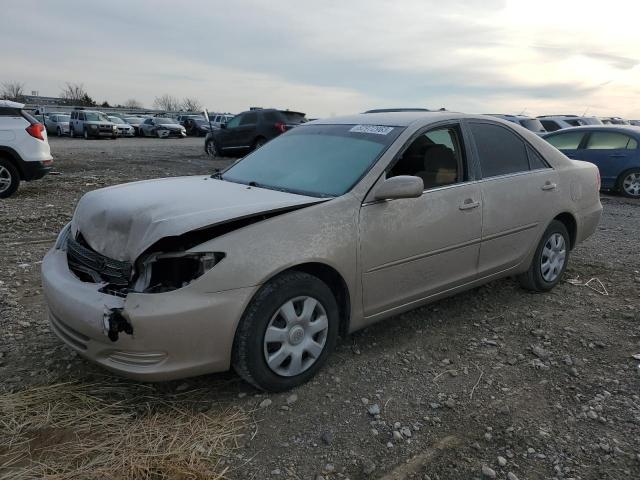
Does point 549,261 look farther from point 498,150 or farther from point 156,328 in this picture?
point 156,328

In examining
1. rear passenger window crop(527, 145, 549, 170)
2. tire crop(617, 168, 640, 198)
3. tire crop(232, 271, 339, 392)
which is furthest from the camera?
tire crop(617, 168, 640, 198)

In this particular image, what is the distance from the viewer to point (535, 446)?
2680 millimetres

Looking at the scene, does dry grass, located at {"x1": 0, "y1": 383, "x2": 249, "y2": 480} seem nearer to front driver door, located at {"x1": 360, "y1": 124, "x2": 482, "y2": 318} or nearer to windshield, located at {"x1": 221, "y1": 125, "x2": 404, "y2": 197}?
front driver door, located at {"x1": 360, "y1": 124, "x2": 482, "y2": 318}

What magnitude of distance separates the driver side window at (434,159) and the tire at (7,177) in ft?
26.8

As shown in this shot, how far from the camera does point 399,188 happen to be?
10.7ft

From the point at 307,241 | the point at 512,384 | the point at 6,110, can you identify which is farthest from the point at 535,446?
the point at 6,110

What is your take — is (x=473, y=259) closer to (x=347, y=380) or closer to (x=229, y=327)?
(x=347, y=380)

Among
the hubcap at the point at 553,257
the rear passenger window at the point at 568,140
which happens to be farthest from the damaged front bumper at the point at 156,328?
the rear passenger window at the point at 568,140

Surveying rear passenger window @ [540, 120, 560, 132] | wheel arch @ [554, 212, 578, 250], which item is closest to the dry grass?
wheel arch @ [554, 212, 578, 250]

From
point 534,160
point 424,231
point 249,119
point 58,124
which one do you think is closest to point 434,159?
point 424,231

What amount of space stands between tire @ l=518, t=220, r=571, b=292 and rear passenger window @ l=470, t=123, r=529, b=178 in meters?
0.67

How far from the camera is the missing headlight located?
2715 mm

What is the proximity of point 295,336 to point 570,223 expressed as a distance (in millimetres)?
3179

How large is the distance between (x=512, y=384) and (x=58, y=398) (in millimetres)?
2660
